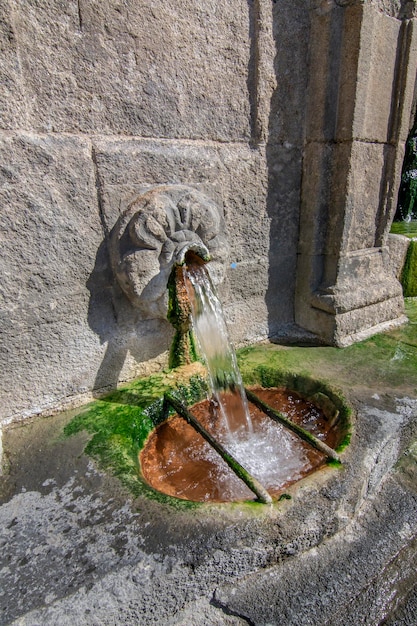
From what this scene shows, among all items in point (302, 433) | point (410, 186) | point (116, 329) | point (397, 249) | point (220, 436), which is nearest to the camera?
point (302, 433)

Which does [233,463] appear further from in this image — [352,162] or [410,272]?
[410,272]

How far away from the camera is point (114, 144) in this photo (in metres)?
2.12

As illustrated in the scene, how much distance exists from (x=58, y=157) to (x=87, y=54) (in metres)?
0.52

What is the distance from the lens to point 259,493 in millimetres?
1517

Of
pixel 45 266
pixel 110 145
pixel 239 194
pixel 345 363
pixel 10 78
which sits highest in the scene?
pixel 10 78

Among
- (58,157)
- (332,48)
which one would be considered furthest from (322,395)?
(332,48)

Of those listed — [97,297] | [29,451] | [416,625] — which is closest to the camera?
[416,625]

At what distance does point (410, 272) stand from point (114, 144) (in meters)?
2.98

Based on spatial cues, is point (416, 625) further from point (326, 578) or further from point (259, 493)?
point (259, 493)

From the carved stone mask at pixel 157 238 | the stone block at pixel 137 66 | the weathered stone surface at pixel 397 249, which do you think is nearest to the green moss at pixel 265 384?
the carved stone mask at pixel 157 238

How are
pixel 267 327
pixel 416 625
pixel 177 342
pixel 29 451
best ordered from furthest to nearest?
pixel 267 327 < pixel 177 342 < pixel 29 451 < pixel 416 625

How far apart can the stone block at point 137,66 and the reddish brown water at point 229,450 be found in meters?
1.69

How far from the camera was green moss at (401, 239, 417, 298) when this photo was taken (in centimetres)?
366

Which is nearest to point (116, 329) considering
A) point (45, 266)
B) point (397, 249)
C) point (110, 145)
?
point (45, 266)
